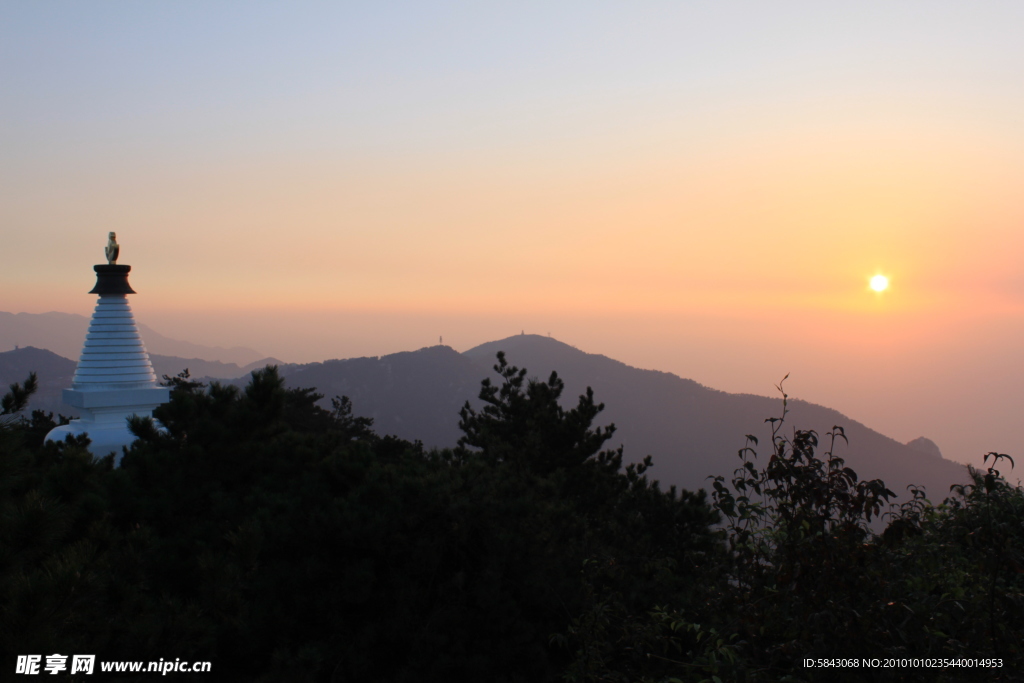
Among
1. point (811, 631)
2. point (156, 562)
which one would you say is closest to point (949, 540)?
point (811, 631)

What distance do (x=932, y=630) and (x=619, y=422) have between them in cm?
19791

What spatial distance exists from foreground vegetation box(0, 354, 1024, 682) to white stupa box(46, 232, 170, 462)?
8.76 metres

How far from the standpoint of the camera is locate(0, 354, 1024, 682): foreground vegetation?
16.5ft

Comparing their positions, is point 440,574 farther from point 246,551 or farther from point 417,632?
point 246,551

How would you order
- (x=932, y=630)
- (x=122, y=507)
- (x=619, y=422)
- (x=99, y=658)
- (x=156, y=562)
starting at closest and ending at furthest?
(x=932, y=630), (x=99, y=658), (x=156, y=562), (x=122, y=507), (x=619, y=422)

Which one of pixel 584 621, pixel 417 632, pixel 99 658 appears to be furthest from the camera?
pixel 417 632

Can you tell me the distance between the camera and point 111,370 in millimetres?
18688

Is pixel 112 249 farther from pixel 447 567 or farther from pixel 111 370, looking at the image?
pixel 447 567

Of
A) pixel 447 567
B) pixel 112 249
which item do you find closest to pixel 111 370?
pixel 112 249

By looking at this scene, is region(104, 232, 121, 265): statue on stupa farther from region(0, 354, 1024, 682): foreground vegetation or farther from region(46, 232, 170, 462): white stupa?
region(0, 354, 1024, 682): foreground vegetation

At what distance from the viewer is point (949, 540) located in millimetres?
6168

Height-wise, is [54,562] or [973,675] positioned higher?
[54,562]

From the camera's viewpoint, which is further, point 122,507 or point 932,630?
point 122,507

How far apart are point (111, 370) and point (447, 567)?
1433cm
